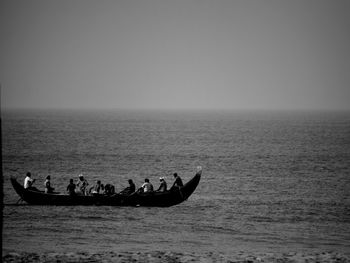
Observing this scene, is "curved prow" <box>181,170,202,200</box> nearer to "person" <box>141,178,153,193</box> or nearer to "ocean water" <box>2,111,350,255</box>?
"ocean water" <box>2,111,350,255</box>

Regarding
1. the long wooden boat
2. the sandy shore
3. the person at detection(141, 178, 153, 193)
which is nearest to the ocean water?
the long wooden boat

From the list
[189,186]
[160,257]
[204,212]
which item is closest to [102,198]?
[189,186]

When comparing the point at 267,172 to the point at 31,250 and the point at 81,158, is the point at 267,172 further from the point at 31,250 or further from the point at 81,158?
the point at 31,250

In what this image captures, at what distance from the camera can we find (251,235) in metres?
25.8

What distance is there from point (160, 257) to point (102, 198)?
9.98 metres

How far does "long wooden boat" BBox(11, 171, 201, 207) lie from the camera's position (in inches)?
1182

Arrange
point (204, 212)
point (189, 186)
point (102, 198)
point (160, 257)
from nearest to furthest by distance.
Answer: point (160, 257), point (102, 198), point (189, 186), point (204, 212)

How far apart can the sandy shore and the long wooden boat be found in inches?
345

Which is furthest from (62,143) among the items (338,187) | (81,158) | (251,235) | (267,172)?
(251,235)

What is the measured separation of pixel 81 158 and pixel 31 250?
40.7m

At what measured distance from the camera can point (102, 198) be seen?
30062 mm

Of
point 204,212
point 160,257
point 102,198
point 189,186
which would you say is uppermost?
point 189,186

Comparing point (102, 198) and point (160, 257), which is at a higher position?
point (102, 198)

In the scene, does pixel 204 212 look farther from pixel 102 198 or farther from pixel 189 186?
pixel 102 198
